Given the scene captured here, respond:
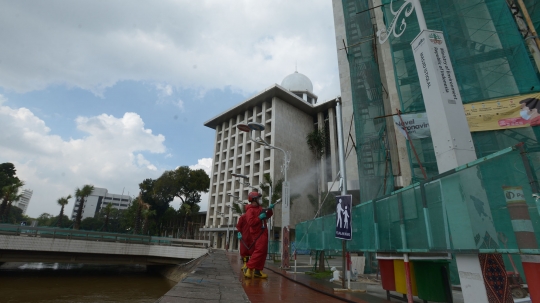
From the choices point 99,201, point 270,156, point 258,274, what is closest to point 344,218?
point 258,274

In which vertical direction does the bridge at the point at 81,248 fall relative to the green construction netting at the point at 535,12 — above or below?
below

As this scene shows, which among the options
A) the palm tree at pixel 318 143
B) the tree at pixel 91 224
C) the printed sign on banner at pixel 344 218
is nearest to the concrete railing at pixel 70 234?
the printed sign on banner at pixel 344 218

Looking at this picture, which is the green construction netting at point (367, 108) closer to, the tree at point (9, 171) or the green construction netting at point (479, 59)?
the green construction netting at point (479, 59)

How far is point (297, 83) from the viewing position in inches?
2243

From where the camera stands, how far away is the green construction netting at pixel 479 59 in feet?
27.9

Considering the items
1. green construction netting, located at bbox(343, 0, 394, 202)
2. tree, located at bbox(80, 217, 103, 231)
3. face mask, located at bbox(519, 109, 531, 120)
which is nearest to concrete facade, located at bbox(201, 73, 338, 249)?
green construction netting, located at bbox(343, 0, 394, 202)

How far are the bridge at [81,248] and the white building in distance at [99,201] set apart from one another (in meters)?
94.8

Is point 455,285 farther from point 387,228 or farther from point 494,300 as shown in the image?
point 494,300

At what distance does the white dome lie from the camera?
186 ft

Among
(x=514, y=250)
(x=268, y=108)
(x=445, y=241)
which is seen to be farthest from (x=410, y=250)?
(x=268, y=108)

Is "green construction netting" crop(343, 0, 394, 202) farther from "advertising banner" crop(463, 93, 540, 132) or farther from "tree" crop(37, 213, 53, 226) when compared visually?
"tree" crop(37, 213, 53, 226)

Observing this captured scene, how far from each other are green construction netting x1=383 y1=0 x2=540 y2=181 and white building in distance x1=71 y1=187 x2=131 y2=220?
116 m

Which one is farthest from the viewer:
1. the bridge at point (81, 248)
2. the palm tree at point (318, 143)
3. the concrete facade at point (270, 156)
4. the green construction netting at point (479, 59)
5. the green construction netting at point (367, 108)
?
the palm tree at point (318, 143)

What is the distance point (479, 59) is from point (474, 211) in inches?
348
